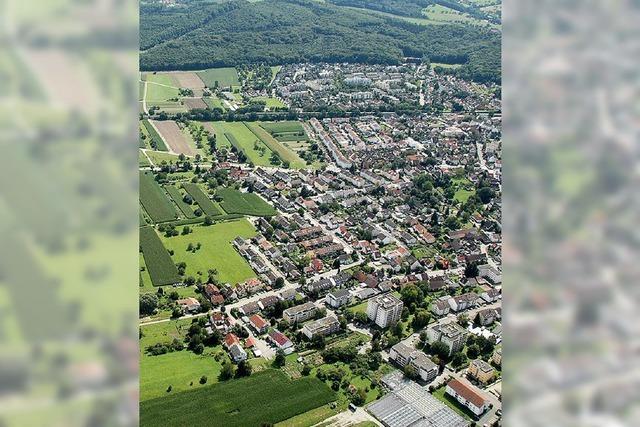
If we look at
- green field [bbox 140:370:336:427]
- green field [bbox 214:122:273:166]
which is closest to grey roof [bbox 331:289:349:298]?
green field [bbox 140:370:336:427]

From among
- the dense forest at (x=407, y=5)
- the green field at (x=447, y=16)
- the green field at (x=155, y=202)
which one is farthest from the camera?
the dense forest at (x=407, y=5)

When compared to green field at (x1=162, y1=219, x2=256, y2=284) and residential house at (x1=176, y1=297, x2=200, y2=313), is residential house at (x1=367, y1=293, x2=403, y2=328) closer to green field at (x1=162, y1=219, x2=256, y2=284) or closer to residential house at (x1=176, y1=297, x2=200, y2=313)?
green field at (x1=162, y1=219, x2=256, y2=284)

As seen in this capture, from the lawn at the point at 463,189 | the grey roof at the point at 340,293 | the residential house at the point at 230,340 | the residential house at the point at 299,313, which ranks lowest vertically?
the residential house at the point at 230,340

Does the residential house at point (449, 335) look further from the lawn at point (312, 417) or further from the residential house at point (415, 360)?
the lawn at point (312, 417)

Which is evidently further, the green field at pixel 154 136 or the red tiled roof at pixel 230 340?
the green field at pixel 154 136

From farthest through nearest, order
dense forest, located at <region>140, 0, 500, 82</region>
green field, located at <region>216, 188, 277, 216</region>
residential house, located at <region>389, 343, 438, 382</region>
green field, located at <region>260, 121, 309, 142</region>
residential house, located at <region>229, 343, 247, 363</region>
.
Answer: dense forest, located at <region>140, 0, 500, 82</region> < green field, located at <region>260, 121, 309, 142</region> < green field, located at <region>216, 188, 277, 216</region> < residential house, located at <region>229, 343, 247, 363</region> < residential house, located at <region>389, 343, 438, 382</region>

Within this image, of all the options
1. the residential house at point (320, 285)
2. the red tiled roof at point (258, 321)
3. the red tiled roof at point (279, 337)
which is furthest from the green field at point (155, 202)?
the red tiled roof at point (279, 337)
